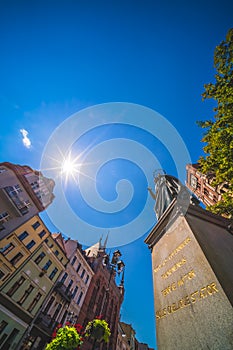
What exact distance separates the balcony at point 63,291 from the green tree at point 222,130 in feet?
69.3

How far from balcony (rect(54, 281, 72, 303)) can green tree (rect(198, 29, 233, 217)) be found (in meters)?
21.1

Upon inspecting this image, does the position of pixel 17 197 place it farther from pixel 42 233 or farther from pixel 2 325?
pixel 2 325

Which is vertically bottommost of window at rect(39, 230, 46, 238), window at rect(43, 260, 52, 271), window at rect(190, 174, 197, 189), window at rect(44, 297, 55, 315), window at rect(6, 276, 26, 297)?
window at rect(6, 276, 26, 297)

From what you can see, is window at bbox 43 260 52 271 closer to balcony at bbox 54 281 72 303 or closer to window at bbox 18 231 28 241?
balcony at bbox 54 281 72 303

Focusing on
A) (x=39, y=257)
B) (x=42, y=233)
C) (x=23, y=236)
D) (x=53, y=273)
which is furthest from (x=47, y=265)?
(x=23, y=236)

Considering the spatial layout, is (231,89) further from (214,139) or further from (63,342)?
(63,342)

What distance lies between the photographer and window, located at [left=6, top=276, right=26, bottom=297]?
50.4ft

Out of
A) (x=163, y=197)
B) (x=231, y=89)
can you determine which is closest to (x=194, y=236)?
(x=163, y=197)

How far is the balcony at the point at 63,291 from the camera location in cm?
2003

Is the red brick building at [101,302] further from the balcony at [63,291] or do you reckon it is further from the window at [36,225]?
the window at [36,225]

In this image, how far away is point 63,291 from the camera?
20.3 metres

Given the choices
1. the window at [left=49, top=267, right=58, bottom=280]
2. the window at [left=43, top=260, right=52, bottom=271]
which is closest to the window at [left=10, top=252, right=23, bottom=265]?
the window at [left=43, top=260, right=52, bottom=271]

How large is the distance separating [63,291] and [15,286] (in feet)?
21.3

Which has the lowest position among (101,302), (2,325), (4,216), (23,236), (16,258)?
(2,325)
